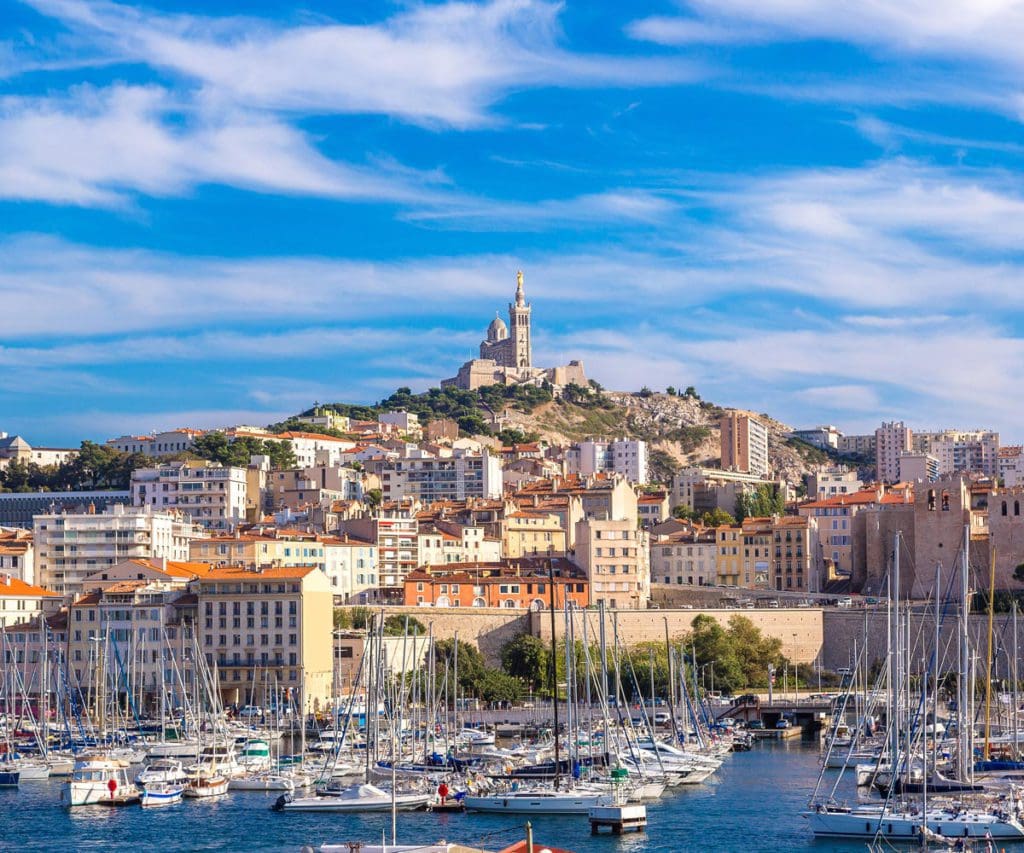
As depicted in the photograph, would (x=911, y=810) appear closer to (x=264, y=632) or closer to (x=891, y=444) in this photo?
(x=264, y=632)

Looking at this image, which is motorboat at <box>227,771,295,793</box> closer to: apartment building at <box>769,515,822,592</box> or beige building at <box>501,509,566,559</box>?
beige building at <box>501,509,566,559</box>

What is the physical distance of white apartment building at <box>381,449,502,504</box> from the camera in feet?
379

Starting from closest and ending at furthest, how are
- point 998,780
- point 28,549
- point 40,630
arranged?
point 998,780
point 40,630
point 28,549

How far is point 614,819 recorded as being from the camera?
139 feet

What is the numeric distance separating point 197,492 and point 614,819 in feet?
213

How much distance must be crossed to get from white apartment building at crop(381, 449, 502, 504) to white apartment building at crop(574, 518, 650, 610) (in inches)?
1348

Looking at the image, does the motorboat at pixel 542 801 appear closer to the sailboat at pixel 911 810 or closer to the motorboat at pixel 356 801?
the motorboat at pixel 356 801

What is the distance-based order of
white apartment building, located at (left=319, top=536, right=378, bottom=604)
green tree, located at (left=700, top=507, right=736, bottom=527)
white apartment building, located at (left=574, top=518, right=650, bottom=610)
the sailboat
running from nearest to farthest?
the sailboat → white apartment building, located at (left=574, top=518, right=650, bottom=610) → white apartment building, located at (left=319, top=536, right=378, bottom=604) → green tree, located at (left=700, top=507, right=736, bottom=527)

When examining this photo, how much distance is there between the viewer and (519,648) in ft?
240

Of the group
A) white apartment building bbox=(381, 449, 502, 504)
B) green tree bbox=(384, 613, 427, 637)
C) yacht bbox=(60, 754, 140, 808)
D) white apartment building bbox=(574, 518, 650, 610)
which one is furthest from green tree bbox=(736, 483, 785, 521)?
yacht bbox=(60, 754, 140, 808)

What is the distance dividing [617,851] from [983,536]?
50.6 m

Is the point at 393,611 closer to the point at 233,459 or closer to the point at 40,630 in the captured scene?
the point at 40,630

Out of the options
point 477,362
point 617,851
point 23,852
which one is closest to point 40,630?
point 23,852

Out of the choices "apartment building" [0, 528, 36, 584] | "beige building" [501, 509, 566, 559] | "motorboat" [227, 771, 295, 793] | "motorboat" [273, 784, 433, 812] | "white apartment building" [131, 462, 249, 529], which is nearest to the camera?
"motorboat" [273, 784, 433, 812]
